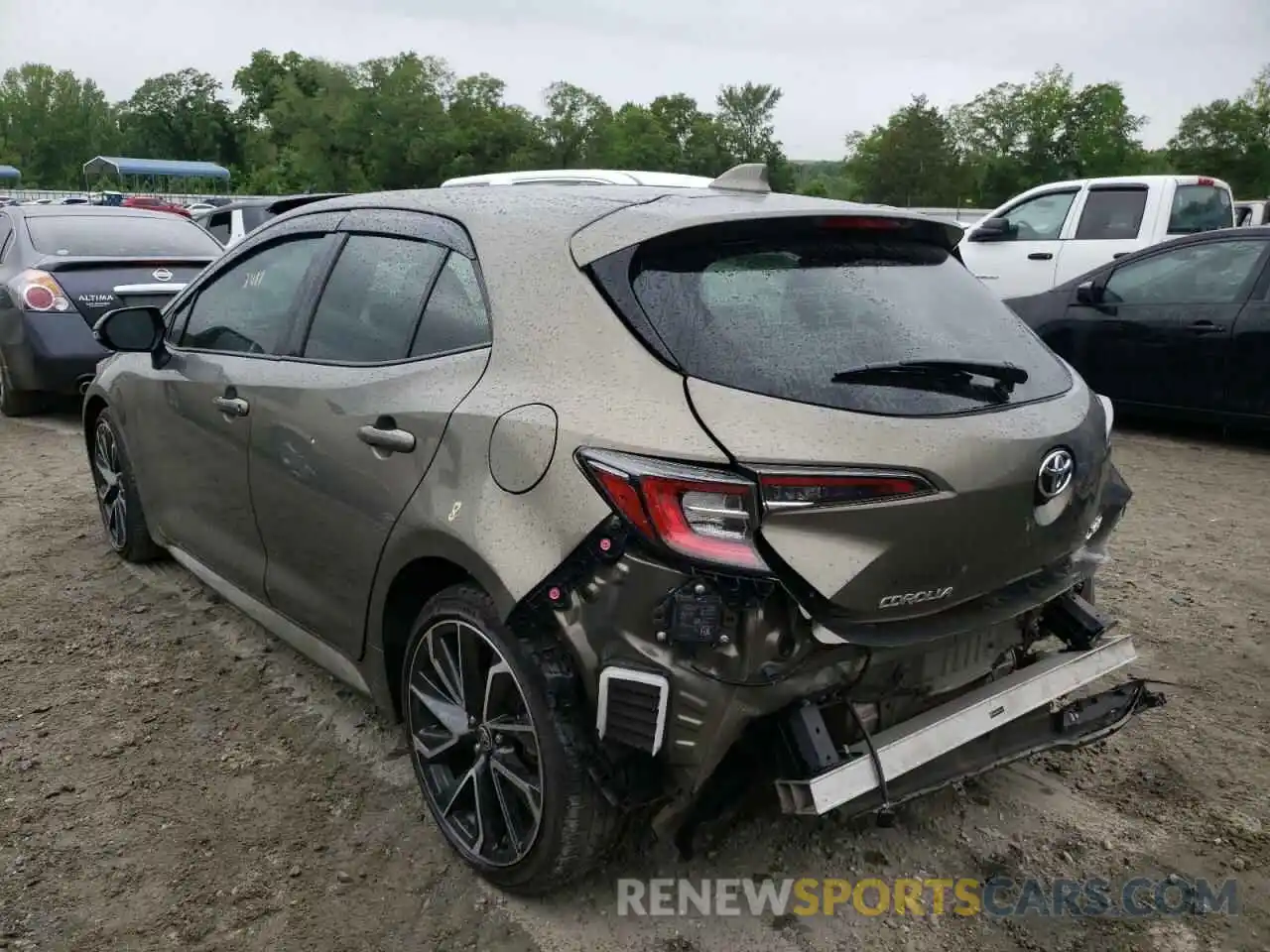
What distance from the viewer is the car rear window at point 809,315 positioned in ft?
7.26

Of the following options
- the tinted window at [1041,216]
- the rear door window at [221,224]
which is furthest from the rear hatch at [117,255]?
the tinted window at [1041,216]

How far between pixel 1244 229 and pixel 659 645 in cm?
673

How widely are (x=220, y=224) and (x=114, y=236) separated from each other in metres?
6.44

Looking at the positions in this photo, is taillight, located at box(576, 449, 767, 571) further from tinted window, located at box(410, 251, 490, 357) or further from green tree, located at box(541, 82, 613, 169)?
green tree, located at box(541, 82, 613, 169)

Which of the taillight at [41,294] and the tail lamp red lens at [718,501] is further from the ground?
the tail lamp red lens at [718,501]

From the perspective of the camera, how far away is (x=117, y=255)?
7773mm

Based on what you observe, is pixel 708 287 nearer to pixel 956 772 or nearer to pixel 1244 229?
pixel 956 772

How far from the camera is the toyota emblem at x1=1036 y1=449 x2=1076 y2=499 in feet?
7.52

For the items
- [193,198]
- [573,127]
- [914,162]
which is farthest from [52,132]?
[914,162]

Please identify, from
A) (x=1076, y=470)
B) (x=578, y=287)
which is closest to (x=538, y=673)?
(x=578, y=287)

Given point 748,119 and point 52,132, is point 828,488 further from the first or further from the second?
point 52,132

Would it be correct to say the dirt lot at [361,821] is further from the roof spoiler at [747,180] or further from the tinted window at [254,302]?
the roof spoiler at [747,180]

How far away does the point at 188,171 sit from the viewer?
209ft

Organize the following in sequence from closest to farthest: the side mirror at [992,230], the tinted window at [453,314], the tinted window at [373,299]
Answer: the tinted window at [453,314] < the tinted window at [373,299] < the side mirror at [992,230]
